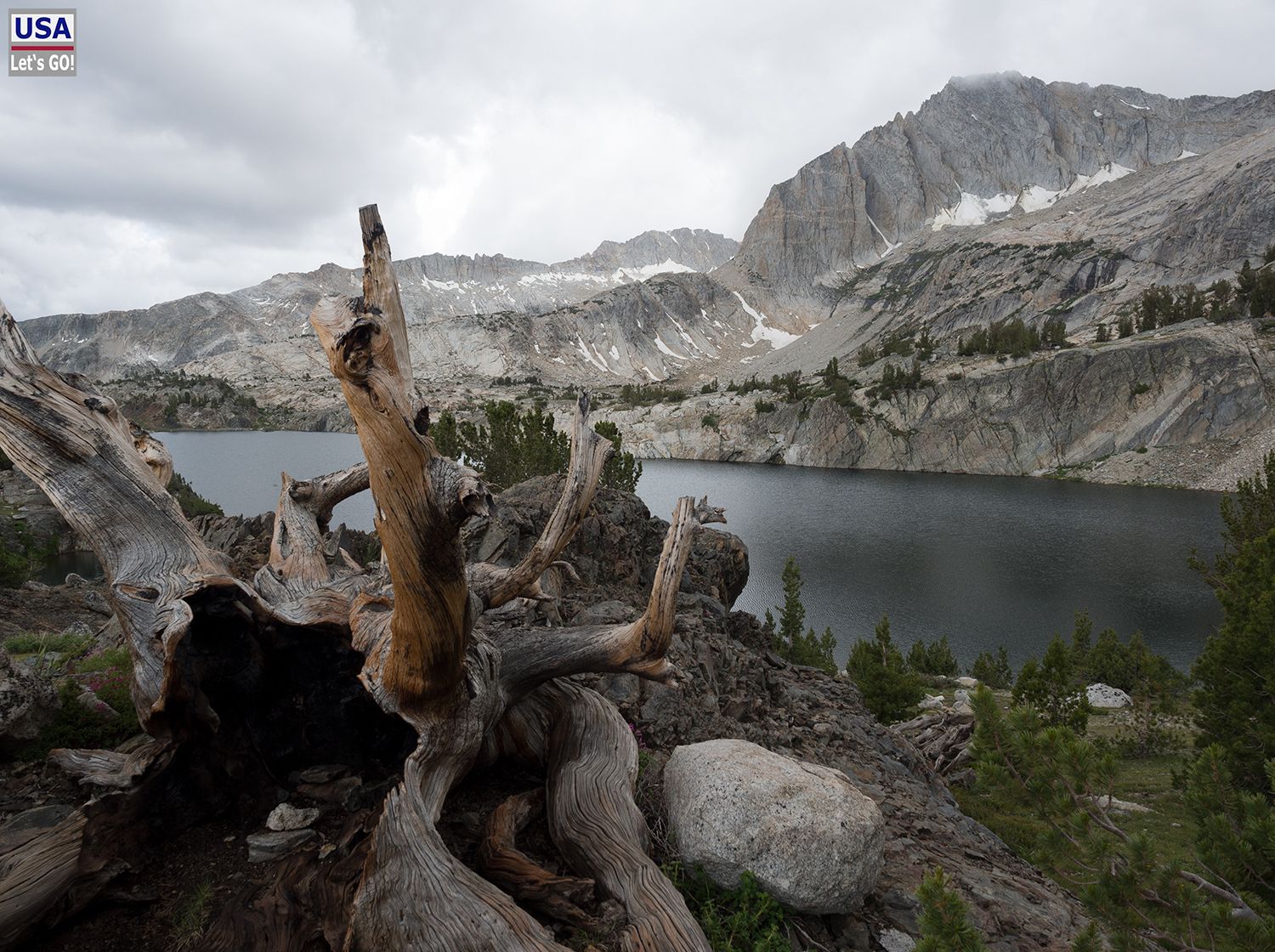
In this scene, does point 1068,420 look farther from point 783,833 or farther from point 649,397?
point 783,833

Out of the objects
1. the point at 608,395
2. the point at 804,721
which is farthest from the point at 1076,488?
the point at 608,395

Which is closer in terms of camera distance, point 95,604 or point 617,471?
point 95,604

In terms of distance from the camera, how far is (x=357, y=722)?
15.7ft

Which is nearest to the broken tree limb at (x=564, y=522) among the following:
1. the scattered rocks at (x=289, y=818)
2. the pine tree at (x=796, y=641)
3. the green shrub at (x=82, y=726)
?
the scattered rocks at (x=289, y=818)

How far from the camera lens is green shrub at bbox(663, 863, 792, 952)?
415 centimetres

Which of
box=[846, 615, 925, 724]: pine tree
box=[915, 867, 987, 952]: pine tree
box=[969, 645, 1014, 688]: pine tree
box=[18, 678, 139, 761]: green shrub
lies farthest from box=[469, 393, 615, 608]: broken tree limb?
box=[969, 645, 1014, 688]: pine tree

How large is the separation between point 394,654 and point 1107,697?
2542 centimetres

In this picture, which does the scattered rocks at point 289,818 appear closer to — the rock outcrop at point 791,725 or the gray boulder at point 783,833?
the rock outcrop at point 791,725

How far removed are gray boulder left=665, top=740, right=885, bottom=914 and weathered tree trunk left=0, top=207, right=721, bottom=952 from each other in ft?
1.72

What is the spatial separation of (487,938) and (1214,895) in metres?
5.26

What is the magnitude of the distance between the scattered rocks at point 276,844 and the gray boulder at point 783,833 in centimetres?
258

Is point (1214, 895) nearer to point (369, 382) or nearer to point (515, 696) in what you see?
point (515, 696)

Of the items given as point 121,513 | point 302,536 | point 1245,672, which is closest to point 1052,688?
point 1245,672

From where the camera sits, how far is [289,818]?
168 inches
